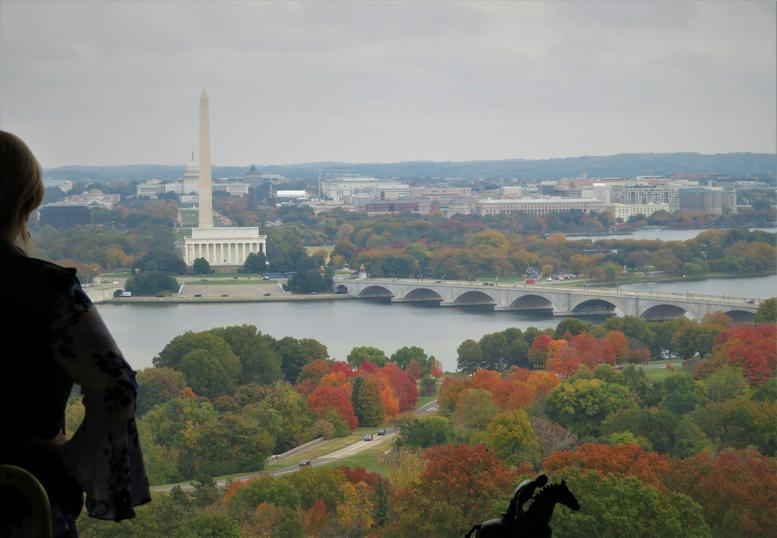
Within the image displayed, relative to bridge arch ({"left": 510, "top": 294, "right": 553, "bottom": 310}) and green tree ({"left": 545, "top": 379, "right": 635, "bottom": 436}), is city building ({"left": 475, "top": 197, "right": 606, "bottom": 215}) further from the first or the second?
green tree ({"left": 545, "top": 379, "right": 635, "bottom": 436})

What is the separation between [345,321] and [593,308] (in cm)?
482

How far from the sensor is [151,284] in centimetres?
2664

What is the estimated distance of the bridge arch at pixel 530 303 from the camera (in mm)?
24781

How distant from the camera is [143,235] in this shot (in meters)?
34.3

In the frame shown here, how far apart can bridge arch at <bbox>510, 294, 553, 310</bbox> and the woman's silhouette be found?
24.0 m

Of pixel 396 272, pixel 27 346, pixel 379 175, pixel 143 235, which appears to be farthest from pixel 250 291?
pixel 379 175

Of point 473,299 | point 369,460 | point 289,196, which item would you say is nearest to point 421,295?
point 473,299

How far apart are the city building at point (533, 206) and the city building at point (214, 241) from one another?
1513 cm

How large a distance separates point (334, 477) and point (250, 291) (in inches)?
783

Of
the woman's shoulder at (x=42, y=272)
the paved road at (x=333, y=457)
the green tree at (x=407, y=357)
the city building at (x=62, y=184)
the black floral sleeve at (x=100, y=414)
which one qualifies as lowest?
the green tree at (x=407, y=357)

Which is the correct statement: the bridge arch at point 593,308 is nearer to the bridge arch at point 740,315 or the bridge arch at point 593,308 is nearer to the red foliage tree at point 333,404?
the bridge arch at point 740,315

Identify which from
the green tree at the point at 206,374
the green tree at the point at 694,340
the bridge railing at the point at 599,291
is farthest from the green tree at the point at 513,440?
the bridge railing at the point at 599,291

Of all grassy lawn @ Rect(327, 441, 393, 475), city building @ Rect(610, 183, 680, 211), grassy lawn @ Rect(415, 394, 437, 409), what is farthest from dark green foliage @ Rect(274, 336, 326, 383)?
city building @ Rect(610, 183, 680, 211)

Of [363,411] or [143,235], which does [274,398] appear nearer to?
[363,411]
